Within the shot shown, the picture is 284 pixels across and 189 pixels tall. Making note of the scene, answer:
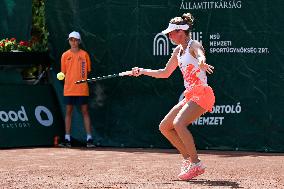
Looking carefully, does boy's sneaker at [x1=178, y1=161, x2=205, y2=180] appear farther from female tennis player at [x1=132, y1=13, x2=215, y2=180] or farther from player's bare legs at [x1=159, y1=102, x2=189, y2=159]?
player's bare legs at [x1=159, y1=102, x2=189, y2=159]

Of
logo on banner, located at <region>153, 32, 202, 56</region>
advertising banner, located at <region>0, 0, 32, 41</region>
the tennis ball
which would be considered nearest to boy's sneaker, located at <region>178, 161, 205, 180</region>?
logo on banner, located at <region>153, 32, 202, 56</region>

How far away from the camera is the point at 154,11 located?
13.6m

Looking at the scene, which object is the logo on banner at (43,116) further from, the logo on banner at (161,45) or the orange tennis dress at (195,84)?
the orange tennis dress at (195,84)

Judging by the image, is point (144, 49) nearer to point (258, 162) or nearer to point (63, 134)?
point (63, 134)

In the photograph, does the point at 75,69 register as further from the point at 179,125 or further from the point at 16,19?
the point at 179,125

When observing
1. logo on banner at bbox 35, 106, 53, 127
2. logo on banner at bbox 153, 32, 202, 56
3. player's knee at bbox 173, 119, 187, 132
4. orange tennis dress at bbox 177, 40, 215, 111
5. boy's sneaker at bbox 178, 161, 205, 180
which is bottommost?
boy's sneaker at bbox 178, 161, 205, 180

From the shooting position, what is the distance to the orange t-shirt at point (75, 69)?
1402 centimetres

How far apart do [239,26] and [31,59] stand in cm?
380

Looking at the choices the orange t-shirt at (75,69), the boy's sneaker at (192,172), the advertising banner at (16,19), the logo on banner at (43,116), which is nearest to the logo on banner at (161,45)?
the orange t-shirt at (75,69)

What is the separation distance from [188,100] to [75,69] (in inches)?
208

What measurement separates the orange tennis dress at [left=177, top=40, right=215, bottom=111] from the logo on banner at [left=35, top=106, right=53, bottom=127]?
18.3 feet

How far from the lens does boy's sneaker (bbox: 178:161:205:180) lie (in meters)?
8.81

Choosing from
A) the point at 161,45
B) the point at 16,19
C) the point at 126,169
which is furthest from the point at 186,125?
the point at 16,19

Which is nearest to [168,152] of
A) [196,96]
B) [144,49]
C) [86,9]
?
[144,49]
